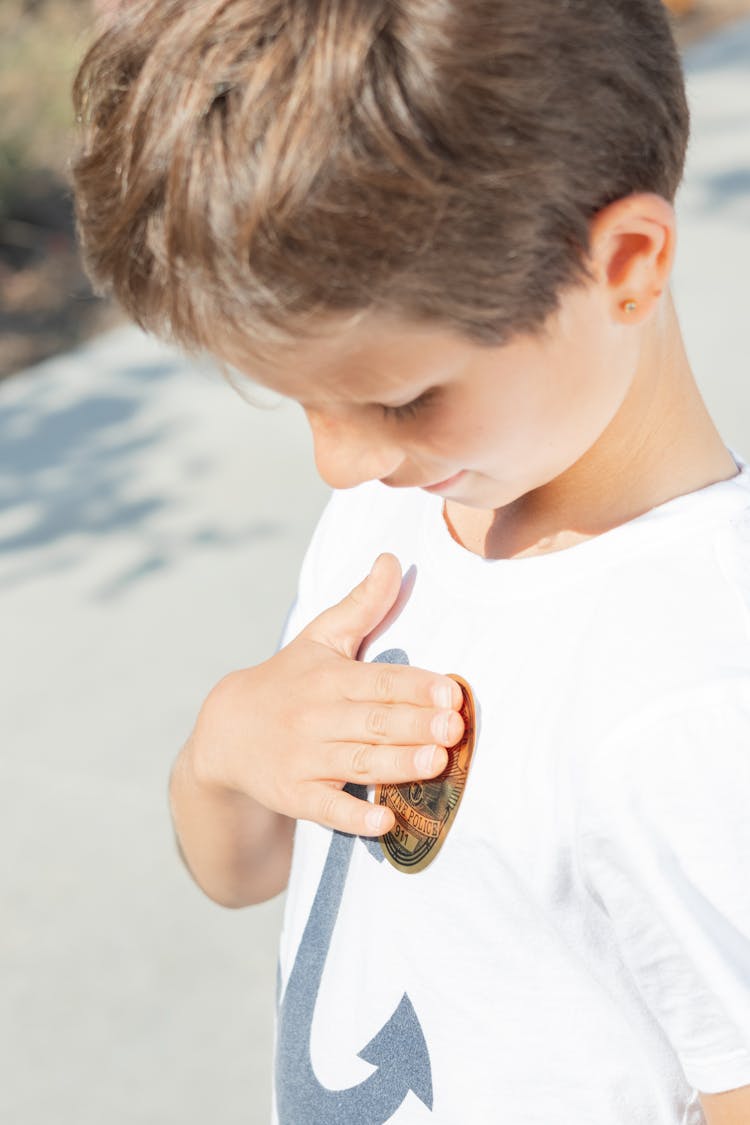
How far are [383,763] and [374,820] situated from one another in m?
0.05

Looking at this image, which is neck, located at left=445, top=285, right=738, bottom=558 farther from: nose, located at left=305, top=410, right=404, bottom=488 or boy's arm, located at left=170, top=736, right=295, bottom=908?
boy's arm, located at left=170, top=736, right=295, bottom=908

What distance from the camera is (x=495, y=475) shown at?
3.14ft

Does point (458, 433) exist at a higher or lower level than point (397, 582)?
higher

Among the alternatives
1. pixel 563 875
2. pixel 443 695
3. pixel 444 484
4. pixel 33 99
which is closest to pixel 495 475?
pixel 444 484

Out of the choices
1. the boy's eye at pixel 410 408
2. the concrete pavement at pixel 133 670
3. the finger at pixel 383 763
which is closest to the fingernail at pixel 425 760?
the finger at pixel 383 763

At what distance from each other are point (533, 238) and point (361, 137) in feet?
0.41

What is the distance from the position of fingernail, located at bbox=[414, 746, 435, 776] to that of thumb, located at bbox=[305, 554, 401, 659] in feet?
0.55

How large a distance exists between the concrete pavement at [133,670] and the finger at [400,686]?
2.07 feet

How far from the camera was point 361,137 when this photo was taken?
0.78 m

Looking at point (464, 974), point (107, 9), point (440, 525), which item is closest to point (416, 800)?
point (464, 974)

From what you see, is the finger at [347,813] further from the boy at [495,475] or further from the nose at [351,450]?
the nose at [351,450]

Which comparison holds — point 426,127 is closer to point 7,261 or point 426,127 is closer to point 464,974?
point 464,974

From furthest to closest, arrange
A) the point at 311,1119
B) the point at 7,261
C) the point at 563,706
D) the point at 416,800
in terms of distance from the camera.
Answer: the point at 7,261 → the point at 311,1119 → the point at 416,800 → the point at 563,706

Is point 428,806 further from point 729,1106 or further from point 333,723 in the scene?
point 729,1106
